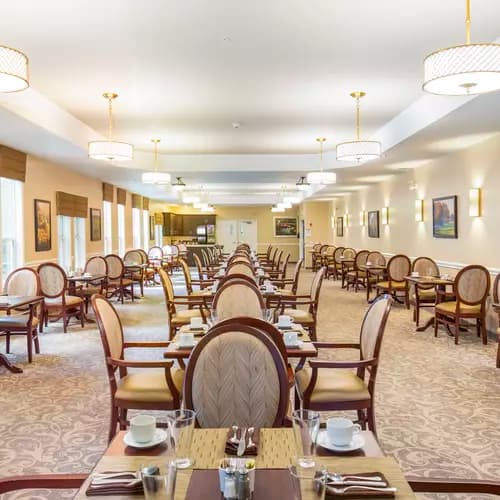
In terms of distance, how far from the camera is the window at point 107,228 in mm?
12453

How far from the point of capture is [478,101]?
16.0 ft

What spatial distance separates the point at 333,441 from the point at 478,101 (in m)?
4.24

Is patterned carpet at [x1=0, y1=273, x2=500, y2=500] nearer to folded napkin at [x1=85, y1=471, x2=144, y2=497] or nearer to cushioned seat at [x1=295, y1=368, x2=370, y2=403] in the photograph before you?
cushioned seat at [x1=295, y1=368, x2=370, y2=403]

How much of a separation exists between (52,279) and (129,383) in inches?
178

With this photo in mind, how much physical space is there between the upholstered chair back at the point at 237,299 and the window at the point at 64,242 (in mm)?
6438

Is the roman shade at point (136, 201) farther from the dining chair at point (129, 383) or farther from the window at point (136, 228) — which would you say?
the dining chair at point (129, 383)

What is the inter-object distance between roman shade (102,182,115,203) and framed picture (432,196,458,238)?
721cm

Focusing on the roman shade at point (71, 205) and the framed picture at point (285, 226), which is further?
the framed picture at point (285, 226)

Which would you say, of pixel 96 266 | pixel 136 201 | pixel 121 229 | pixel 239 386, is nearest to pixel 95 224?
pixel 96 266

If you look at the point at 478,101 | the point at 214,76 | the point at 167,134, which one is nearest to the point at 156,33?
the point at 214,76

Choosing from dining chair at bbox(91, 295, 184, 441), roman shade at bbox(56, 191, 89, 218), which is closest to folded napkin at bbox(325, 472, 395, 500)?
dining chair at bbox(91, 295, 184, 441)

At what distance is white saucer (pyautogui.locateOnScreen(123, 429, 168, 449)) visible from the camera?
1.64 m

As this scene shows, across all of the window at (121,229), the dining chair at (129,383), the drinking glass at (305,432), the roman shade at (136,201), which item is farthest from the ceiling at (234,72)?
the roman shade at (136,201)

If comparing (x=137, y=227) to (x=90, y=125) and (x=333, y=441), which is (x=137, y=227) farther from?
(x=333, y=441)
